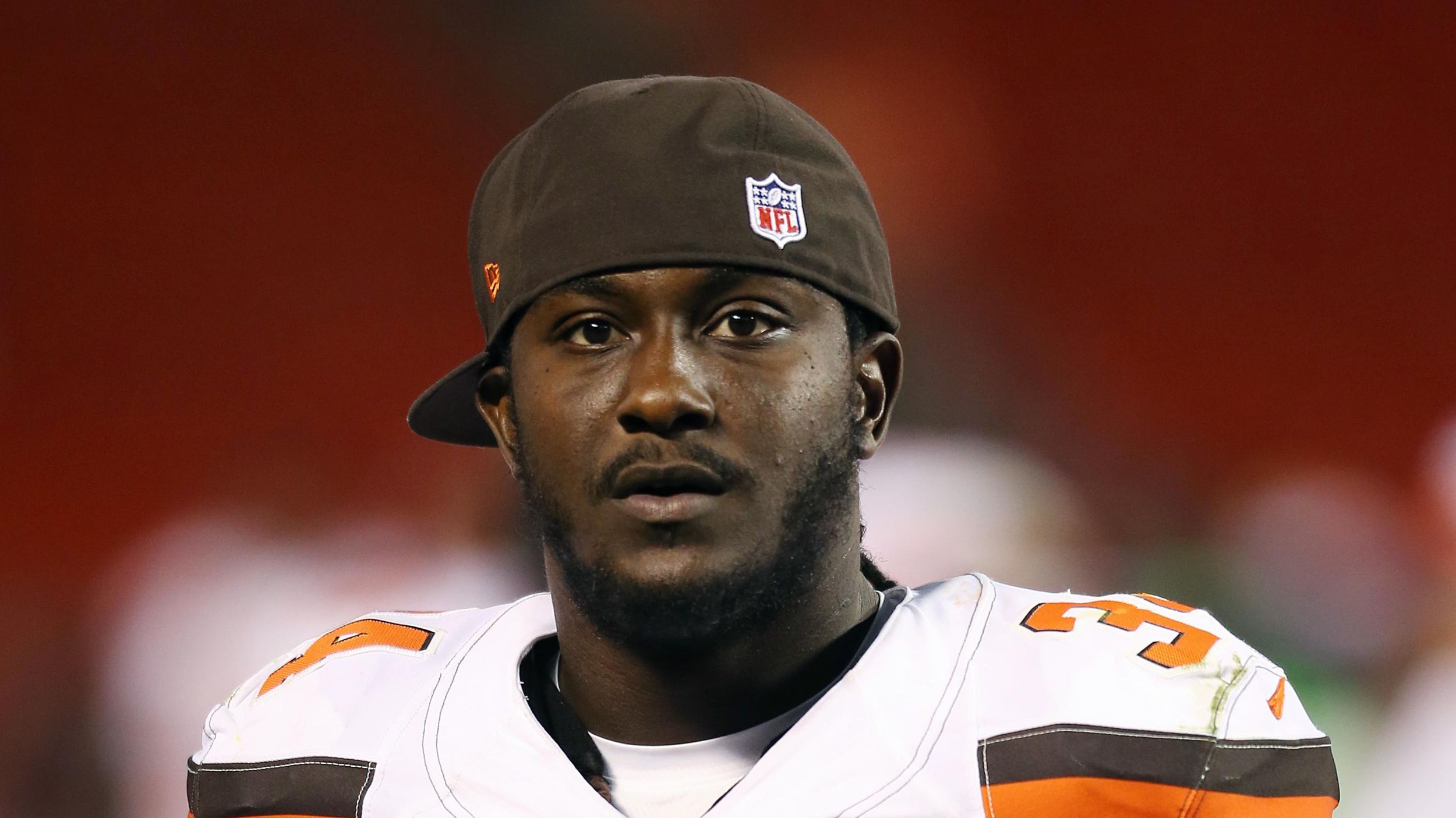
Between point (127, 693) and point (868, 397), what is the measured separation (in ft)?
5.03

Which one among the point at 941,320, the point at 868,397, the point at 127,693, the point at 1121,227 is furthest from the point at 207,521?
the point at 1121,227

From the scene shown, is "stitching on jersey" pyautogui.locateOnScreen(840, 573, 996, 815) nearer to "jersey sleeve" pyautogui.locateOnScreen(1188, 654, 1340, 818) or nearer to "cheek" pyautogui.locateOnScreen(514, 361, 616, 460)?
"jersey sleeve" pyautogui.locateOnScreen(1188, 654, 1340, 818)

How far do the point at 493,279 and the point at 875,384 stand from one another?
36 cm

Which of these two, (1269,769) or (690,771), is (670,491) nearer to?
(690,771)

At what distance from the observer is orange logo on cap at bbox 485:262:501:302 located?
4.07ft

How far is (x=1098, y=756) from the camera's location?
1099 millimetres

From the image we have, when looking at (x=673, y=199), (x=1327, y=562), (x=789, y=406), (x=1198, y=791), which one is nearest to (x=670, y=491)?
(x=789, y=406)

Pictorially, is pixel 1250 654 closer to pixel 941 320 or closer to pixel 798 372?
pixel 798 372

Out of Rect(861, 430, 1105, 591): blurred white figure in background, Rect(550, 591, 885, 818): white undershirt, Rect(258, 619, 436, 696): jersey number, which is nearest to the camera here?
Rect(550, 591, 885, 818): white undershirt

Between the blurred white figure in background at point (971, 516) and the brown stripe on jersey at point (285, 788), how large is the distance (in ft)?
3.56

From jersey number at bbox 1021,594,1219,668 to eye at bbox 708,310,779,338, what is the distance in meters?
0.36

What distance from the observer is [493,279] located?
126 cm

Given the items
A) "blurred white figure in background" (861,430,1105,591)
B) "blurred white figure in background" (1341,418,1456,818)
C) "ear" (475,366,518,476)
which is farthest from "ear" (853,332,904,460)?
"blurred white figure in background" (1341,418,1456,818)

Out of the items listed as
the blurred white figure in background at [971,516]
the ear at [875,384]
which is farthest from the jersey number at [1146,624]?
the blurred white figure in background at [971,516]
